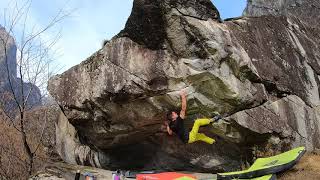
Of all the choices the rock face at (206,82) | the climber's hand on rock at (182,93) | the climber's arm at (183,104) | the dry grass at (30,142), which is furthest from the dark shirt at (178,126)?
the dry grass at (30,142)

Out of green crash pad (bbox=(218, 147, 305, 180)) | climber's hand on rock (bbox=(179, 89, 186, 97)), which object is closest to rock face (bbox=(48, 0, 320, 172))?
climber's hand on rock (bbox=(179, 89, 186, 97))

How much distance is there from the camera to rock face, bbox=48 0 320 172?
10953 millimetres

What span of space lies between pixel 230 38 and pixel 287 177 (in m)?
3.98

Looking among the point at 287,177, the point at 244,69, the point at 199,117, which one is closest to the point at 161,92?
the point at 199,117

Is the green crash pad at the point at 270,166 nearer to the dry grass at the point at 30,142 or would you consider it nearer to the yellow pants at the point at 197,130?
the yellow pants at the point at 197,130

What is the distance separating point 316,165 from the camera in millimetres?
9797

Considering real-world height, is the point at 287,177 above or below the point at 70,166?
below

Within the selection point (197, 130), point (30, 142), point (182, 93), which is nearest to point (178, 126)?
point (197, 130)

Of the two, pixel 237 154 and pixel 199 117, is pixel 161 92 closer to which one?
pixel 199 117

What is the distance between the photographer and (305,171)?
941cm

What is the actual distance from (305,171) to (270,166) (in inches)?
37.9

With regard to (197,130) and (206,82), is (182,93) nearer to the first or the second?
(206,82)

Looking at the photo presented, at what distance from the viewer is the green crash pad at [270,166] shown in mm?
9000

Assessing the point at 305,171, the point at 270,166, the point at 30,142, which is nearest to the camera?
the point at 270,166
